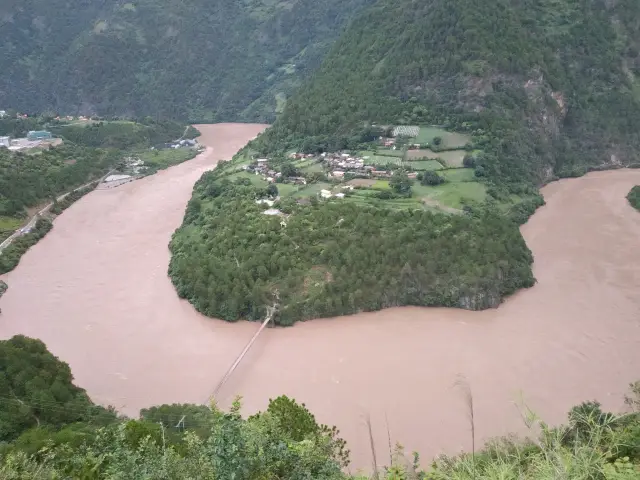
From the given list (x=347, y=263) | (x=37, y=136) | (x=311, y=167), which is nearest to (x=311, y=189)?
(x=311, y=167)

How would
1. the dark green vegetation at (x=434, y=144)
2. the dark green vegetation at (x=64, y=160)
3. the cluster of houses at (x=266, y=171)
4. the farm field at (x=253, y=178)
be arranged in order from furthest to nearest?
the dark green vegetation at (x=64, y=160)
the farm field at (x=253, y=178)
the cluster of houses at (x=266, y=171)
the dark green vegetation at (x=434, y=144)

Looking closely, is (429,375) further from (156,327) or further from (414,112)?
(414,112)

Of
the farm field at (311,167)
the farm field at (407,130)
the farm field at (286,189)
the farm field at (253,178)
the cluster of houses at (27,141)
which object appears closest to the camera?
the farm field at (286,189)

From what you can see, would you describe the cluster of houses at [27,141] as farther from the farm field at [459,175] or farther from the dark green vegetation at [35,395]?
the dark green vegetation at [35,395]

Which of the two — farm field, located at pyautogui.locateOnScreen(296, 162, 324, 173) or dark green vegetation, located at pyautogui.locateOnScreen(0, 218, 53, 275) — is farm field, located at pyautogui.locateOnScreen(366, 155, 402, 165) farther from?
dark green vegetation, located at pyautogui.locateOnScreen(0, 218, 53, 275)

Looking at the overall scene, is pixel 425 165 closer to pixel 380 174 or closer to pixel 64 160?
pixel 380 174

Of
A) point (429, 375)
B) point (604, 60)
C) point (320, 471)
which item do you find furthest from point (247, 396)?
point (604, 60)

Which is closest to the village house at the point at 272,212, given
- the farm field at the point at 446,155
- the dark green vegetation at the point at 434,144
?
the dark green vegetation at the point at 434,144
